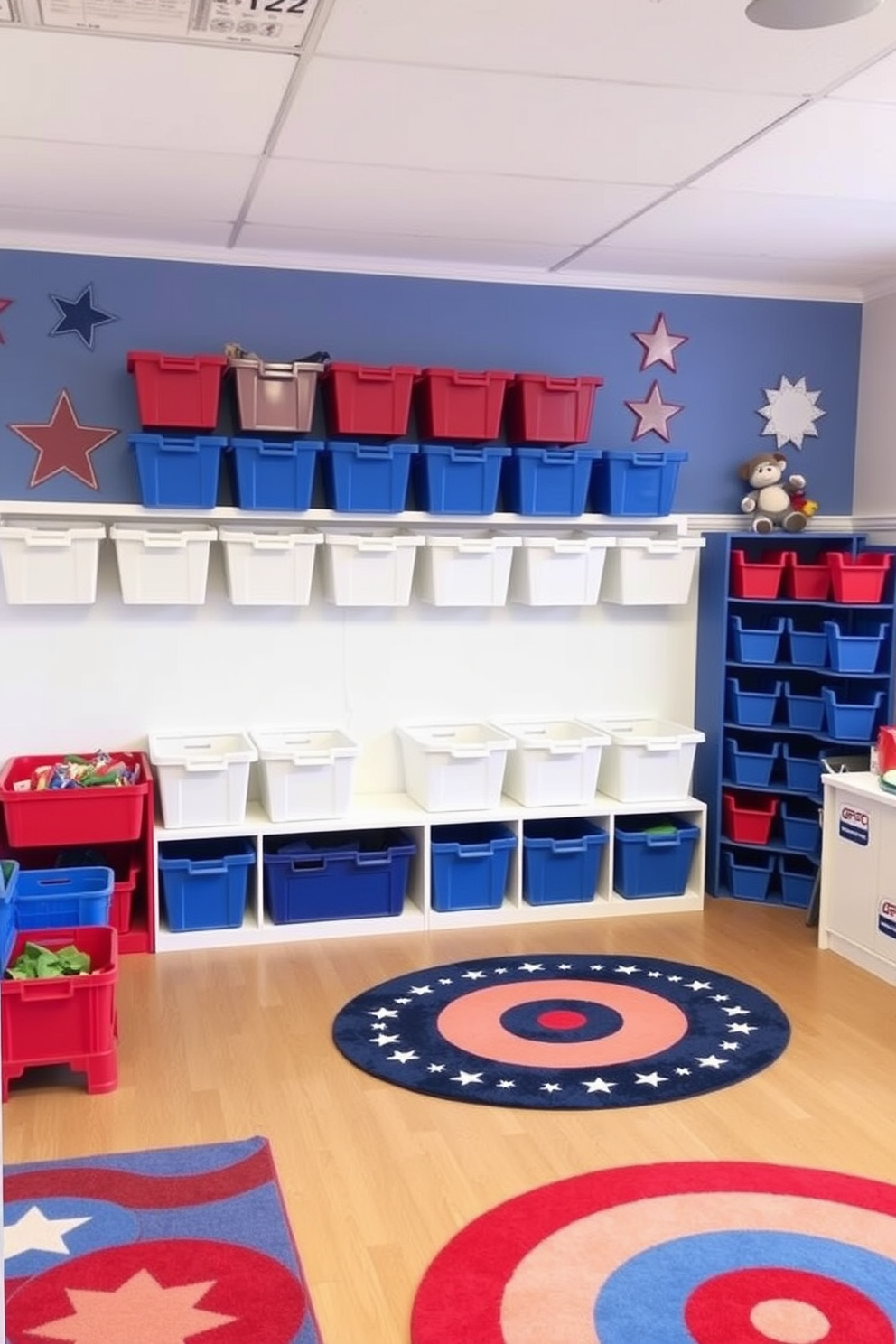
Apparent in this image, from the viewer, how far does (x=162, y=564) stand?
438cm

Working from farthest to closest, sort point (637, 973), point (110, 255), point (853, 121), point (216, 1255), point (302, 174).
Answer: point (110, 255) → point (637, 973) → point (302, 174) → point (853, 121) → point (216, 1255)

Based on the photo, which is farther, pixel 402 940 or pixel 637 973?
pixel 402 940

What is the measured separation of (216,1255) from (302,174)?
8.98 feet

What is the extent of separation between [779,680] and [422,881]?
1593 millimetres

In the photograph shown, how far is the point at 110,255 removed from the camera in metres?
4.42

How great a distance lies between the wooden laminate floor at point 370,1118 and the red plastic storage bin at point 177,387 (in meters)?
1.82

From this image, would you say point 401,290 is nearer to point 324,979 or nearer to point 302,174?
point 302,174

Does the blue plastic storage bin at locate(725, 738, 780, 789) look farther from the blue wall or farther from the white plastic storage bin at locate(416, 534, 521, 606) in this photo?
the white plastic storage bin at locate(416, 534, 521, 606)

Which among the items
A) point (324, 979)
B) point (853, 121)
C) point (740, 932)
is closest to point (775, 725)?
point (740, 932)

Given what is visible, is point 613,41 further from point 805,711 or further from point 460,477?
point 805,711

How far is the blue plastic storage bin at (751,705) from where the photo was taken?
4910 mm

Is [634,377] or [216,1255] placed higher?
[634,377]

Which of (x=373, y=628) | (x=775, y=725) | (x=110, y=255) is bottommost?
(x=775, y=725)

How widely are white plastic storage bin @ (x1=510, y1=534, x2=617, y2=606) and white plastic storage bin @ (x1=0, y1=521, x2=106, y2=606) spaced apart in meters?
1.52
